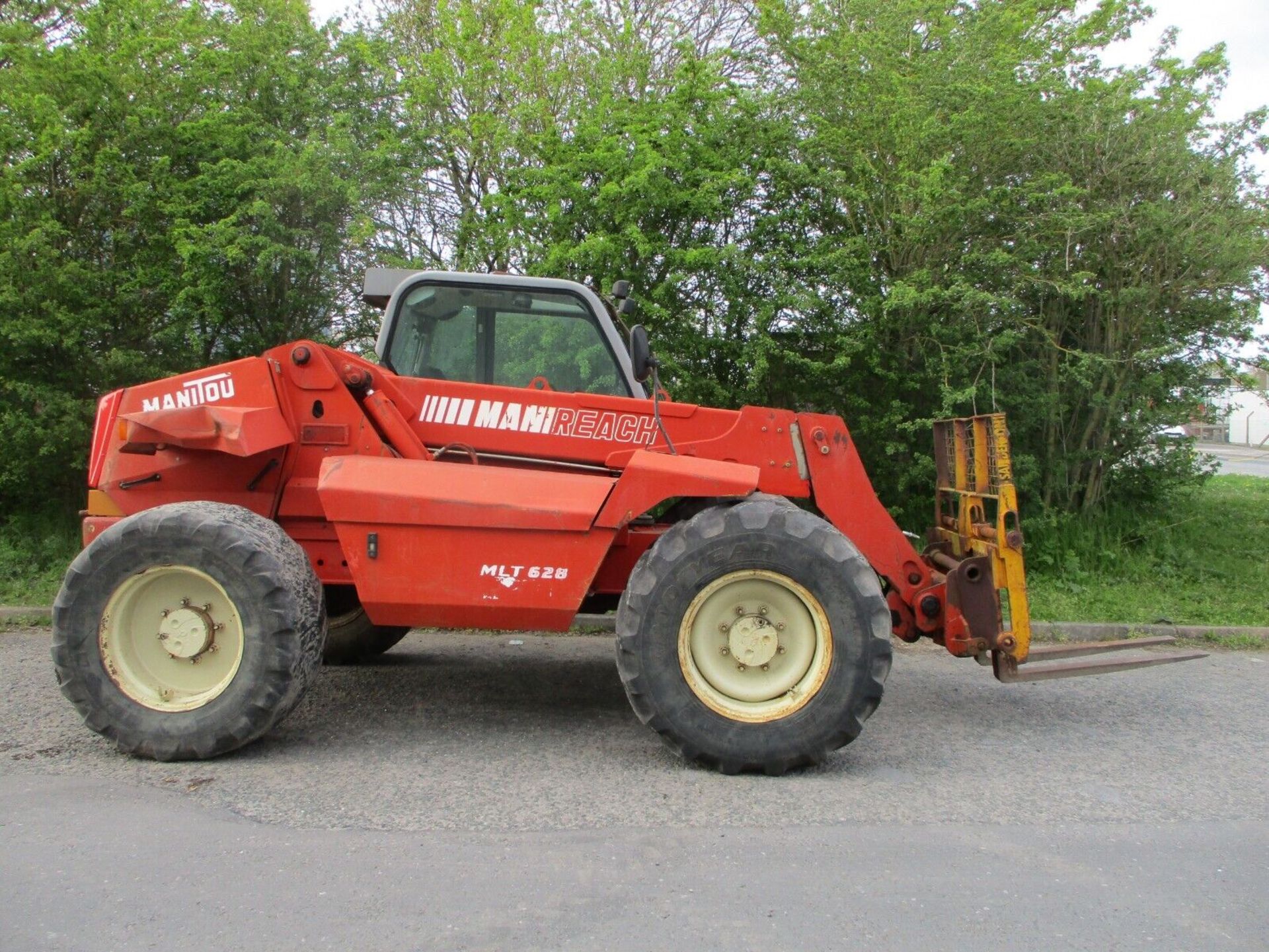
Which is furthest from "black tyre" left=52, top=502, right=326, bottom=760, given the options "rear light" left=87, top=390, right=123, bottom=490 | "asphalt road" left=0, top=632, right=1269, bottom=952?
"rear light" left=87, top=390, right=123, bottom=490

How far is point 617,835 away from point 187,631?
94.8 inches

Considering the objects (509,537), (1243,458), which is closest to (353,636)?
(509,537)

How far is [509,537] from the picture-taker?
5012mm

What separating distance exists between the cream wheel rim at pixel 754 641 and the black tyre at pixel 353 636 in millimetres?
2518

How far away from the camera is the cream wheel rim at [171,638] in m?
4.95

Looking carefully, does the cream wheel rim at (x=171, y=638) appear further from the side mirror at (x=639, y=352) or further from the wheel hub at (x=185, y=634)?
the side mirror at (x=639, y=352)

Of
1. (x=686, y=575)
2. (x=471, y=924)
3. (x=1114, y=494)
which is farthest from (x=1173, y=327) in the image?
(x=471, y=924)

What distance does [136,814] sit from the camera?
4168 mm

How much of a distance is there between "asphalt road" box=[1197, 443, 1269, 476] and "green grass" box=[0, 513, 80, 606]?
20.6m

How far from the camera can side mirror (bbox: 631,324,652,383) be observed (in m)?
5.14

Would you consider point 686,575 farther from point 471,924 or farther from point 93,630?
point 93,630

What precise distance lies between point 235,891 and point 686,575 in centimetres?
232

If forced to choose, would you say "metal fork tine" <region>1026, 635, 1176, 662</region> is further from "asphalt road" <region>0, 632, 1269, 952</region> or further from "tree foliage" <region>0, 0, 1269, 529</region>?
"tree foliage" <region>0, 0, 1269, 529</region>

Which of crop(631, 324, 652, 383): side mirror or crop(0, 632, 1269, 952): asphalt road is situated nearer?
crop(0, 632, 1269, 952): asphalt road
